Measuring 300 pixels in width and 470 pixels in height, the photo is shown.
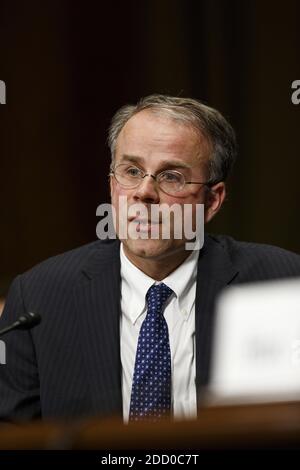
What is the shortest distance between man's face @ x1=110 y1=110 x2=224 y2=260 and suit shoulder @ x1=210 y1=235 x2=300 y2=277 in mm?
128

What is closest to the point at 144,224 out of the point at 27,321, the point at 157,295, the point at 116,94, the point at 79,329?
the point at 157,295

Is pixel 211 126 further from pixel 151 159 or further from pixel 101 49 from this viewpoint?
pixel 101 49

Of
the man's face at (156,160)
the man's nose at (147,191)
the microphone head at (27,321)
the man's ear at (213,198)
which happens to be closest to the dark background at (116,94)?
the man's ear at (213,198)

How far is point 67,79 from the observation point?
243cm

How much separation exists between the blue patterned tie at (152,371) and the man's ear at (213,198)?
1.09ft

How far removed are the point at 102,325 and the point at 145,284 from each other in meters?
0.13

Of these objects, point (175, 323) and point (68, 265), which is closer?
point (175, 323)

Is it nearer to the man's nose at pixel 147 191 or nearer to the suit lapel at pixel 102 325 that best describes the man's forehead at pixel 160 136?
the man's nose at pixel 147 191

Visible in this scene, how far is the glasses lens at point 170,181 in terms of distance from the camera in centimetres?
162

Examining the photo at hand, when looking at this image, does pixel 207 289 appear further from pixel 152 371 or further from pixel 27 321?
pixel 27 321

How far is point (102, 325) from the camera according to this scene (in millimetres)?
1554
